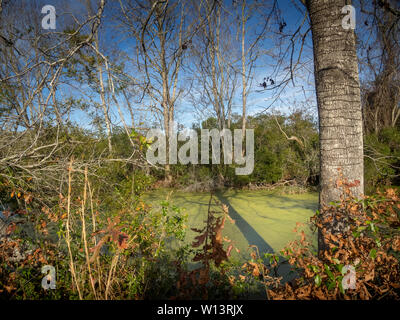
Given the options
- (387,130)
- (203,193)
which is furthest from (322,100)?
(387,130)

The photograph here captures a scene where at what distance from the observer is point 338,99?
1634mm

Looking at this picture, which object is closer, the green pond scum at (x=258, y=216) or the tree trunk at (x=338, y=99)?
the tree trunk at (x=338, y=99)

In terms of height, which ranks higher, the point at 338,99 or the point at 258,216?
the point at 338,99

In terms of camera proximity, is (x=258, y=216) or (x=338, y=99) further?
(x=258, y=216)

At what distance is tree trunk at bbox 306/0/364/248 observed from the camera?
1.63 meters

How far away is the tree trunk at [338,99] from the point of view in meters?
1.63

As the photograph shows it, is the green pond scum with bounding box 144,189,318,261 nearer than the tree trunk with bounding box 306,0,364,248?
No

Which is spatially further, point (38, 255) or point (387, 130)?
point (387, 130)

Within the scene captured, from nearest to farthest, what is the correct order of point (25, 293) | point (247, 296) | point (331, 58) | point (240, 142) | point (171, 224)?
point (25, 293), point (331, 58), point (247, 296), point (171, 224), point (240, 142)

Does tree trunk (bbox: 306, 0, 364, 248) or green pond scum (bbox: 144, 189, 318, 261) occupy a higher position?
tree trunk (bbox: 306, 0, 364, 248)

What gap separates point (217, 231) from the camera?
4.05ft

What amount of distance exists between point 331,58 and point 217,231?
154cm
